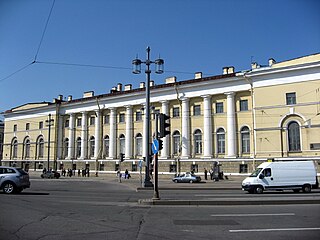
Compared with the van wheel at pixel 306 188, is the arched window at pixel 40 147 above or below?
above

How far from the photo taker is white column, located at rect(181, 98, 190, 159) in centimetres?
4938

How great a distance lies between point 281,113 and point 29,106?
51.7 metres

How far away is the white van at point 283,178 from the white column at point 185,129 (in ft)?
80.2

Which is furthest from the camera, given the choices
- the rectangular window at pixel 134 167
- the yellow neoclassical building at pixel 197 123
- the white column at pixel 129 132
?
the white column at pixel 129 132

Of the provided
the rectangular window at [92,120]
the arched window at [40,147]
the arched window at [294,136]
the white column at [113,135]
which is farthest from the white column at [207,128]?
the arched window at [40,147]

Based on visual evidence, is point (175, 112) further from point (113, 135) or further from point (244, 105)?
point (113, 135)

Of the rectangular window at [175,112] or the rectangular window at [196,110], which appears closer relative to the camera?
the rectangular window at [196,110]

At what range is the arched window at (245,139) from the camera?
4494 centimetres

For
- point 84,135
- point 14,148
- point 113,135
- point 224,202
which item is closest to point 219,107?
point 113,135

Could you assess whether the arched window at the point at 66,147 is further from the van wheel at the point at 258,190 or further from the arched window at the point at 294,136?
the van wheel at the point at 258,190

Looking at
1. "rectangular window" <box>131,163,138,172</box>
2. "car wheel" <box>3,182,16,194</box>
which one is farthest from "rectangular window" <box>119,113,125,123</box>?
"car wheel" <box>3,182,16,194</box>

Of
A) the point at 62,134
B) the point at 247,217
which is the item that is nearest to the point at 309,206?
the point at 247,217

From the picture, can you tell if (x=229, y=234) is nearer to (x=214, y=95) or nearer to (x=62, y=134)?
(x=214, y=95)

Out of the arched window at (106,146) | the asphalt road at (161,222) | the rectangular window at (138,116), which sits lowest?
the asphalt road at (161,222)
